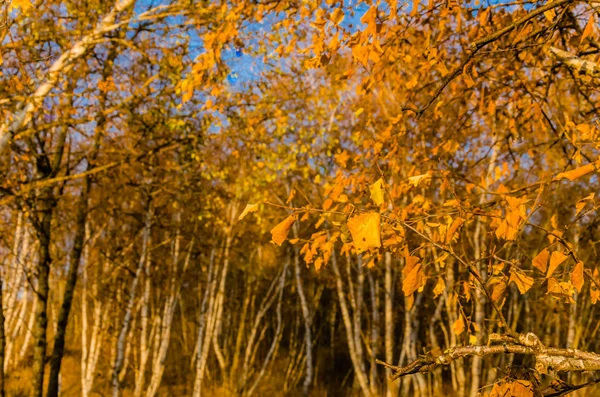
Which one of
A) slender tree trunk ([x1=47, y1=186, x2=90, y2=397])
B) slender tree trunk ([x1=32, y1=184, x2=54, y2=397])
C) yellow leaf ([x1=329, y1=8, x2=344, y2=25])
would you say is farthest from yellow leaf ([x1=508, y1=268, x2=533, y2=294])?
slender tree trunk ([x1=47, y1=186, x2=90, y2=397])

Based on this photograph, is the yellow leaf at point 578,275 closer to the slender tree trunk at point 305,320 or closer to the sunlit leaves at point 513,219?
the sunlit leaves at point 513,219

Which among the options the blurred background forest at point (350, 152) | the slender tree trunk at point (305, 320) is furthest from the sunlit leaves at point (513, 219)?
the slender tree trunk at point (305, 320)

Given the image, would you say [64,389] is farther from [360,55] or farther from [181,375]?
[360,55]

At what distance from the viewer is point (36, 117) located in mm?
6516

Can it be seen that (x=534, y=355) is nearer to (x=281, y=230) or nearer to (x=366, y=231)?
(x=366, y=231)

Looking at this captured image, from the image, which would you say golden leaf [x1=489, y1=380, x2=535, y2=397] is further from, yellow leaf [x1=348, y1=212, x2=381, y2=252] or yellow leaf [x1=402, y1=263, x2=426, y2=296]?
yellow leaf [x1=348, y1=212, x2=381, y2=252]

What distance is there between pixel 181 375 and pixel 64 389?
456cm

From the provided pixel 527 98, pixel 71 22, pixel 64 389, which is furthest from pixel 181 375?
pixel 527 98

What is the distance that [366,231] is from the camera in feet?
4.56

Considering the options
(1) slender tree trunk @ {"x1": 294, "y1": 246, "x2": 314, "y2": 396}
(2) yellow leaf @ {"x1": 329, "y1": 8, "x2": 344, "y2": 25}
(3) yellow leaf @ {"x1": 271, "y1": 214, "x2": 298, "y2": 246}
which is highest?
(2) yellow leaf @ {"x1": 329, "y1": 8, "x2": 344, "y2": 25}

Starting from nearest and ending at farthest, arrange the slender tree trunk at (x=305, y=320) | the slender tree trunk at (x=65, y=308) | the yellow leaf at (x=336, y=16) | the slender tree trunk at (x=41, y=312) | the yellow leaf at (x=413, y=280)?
the yellow leaf at (x=413, y=280)
the yellow leaf at (x=336, y=16)
the slender tree trunk at (x=41, y=312)
the slender tree trunk at (x=65, y=308)
the slender tree trunk at (x=305, y=320)

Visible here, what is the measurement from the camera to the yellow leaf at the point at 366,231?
1.37m

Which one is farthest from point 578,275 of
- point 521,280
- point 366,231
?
point 366,231

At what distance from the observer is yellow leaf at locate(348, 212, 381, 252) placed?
4.48 ft
